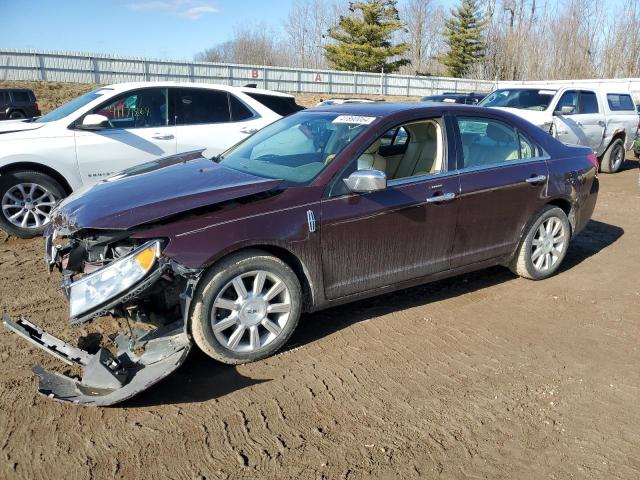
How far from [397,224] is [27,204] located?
15.3ft

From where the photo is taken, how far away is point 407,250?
4.08 meters

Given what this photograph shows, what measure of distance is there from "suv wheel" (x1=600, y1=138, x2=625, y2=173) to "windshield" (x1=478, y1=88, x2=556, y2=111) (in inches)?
98.9

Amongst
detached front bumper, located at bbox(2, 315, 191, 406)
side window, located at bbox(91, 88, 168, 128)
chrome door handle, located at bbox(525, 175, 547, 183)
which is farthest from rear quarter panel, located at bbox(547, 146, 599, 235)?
side window, located at bbox(91, 88, 168, 128)

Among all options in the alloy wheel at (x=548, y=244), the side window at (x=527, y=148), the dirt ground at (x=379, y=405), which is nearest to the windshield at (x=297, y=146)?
the dirt ground at (x=379, y=405)

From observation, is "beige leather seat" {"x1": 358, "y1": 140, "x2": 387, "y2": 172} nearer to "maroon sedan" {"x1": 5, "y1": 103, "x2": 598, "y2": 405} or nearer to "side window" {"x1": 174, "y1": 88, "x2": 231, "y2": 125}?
"maroon sedan" {"x1": 5, "y1": 103, "x2": 598, "y2": 405}

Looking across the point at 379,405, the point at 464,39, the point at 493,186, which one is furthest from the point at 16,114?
the point at 464,39

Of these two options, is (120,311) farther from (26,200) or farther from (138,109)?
(138,109)

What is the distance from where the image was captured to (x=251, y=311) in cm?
344

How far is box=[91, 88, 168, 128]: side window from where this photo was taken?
672 centimetres

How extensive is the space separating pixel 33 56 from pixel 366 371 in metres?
30.4

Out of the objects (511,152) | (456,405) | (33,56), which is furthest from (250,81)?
(456,405)

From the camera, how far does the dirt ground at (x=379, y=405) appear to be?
262 centimetres

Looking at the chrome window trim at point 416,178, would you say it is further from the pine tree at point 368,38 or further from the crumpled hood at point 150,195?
the pine tree at point 368,38

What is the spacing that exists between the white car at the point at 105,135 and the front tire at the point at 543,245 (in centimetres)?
401
